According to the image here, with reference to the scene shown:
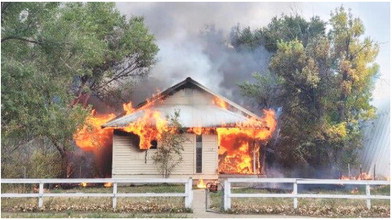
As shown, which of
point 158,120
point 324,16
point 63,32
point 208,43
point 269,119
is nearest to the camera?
point 63,32

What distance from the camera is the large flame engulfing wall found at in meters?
28.2

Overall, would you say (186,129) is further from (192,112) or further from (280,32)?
(280,32)

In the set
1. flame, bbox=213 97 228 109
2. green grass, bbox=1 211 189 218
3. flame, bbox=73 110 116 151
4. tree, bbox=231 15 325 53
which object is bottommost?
green grass, bbox=1 211 189 218

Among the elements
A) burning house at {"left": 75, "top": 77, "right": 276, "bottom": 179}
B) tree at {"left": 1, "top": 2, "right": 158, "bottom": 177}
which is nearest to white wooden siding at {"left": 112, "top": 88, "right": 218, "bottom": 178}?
burning house at {"left": 75, "top": 77, "right": 276, "bottom": 179}

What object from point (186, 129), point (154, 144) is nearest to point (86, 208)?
point (186, 129)

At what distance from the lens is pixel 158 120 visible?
28.3 m

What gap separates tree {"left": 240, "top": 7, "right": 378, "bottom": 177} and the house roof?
20.7 ft

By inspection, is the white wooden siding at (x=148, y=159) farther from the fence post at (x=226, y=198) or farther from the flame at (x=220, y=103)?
the fence post at (x=226, y=198)

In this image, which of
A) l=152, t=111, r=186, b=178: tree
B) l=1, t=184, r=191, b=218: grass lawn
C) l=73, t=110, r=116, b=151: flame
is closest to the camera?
l=1, t=184, r=191, b=218: grass lawn


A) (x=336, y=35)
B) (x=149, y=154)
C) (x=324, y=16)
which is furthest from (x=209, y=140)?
(x=324, y=16)

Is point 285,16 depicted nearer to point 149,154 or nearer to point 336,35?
point 336,35

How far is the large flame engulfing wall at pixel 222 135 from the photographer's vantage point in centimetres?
2820

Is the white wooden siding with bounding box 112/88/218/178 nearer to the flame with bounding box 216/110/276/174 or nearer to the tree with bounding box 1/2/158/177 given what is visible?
the flame with bounding box 216/110/276/174

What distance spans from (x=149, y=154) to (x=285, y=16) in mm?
24317
